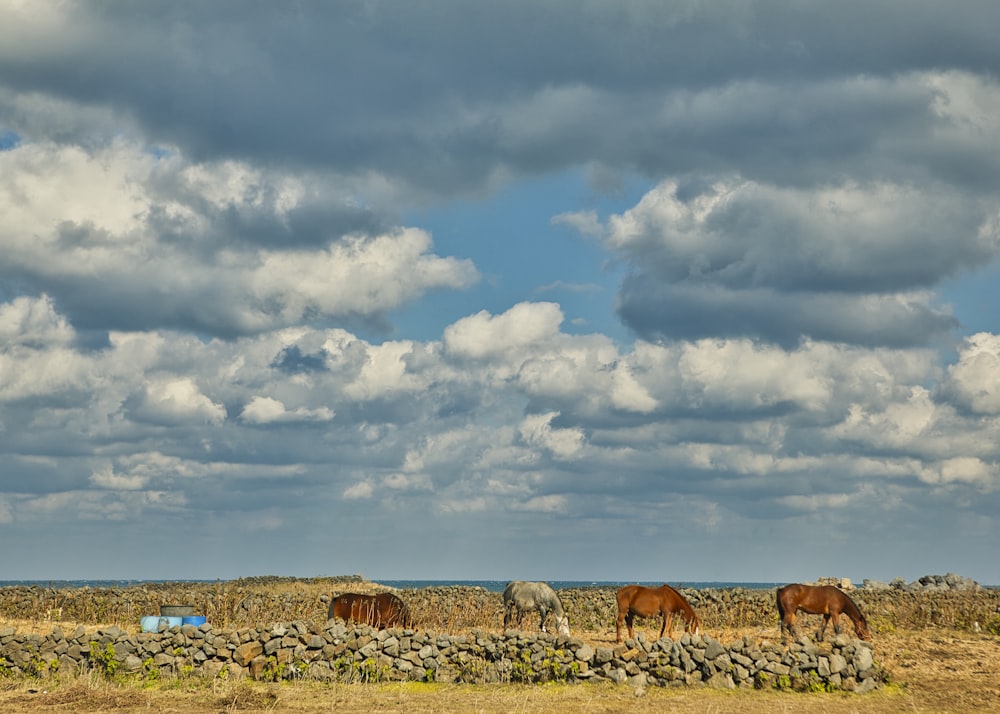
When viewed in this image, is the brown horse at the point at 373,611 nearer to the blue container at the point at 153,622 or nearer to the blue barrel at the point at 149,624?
the blue container at the point at 153,622

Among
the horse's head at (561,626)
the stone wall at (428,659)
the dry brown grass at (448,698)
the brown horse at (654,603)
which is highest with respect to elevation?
the brown horse at (654,603)

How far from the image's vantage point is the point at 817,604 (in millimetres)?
31094

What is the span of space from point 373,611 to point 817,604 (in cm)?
1368

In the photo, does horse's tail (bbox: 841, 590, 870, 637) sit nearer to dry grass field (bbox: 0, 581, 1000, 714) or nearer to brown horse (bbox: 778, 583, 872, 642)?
brown horse (bbox: 778, 583, 872, 642)

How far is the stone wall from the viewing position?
81.5 ft

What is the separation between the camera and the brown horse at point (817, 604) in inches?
1220

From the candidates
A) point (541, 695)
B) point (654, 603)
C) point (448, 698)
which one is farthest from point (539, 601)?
point (448, 698)

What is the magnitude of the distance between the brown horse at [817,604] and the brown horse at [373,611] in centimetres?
1169

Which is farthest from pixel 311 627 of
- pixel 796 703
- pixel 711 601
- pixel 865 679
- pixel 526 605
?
pixel 711 601

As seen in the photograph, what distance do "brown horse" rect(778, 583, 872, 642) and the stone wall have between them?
5.42 m

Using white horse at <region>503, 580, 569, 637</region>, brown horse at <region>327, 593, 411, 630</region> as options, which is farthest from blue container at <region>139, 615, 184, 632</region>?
white horse at <region>503, 580, 569, 637</region>

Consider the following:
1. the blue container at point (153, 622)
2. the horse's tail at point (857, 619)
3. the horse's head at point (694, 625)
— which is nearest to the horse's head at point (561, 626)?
the horse's head at point (694, 625)

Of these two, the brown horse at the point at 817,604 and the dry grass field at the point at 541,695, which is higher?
the brown horse at the point at 817,604

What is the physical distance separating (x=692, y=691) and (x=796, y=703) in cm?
250
